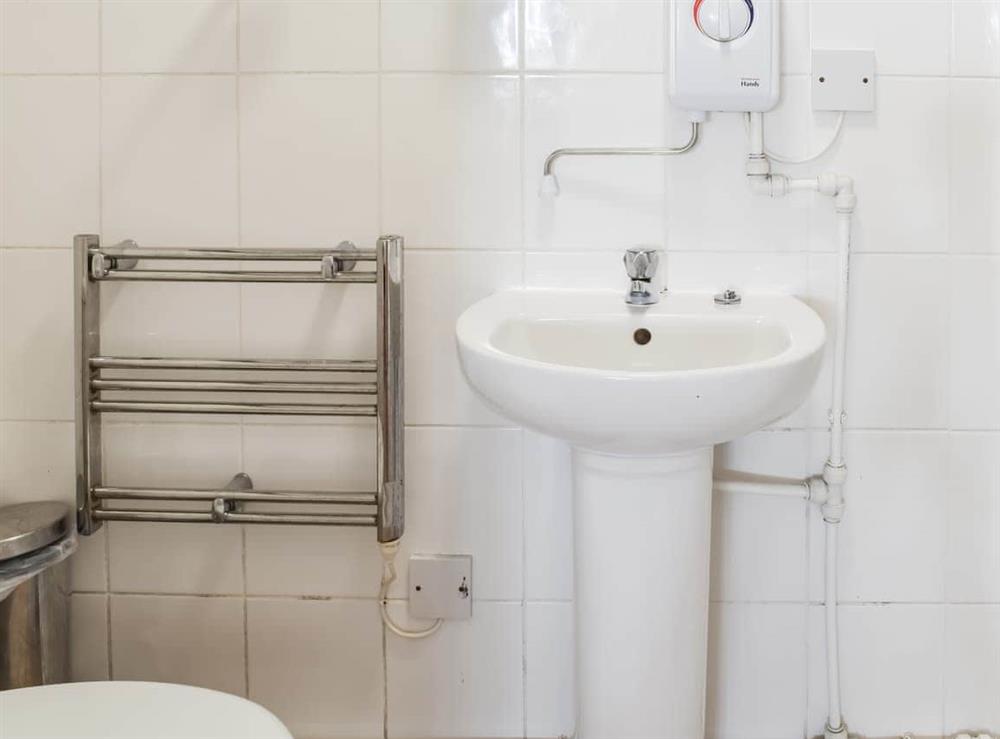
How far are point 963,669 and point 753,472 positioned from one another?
43 centimetres

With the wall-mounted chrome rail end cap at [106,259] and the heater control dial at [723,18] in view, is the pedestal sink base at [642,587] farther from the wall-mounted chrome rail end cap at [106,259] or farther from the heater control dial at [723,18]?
the wall-mounted chrome rail end cap at [106,259]

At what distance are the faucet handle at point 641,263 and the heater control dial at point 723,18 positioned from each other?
0.96ft

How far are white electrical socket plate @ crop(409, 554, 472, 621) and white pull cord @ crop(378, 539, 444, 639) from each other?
0.02 m

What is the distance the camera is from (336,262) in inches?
52.2

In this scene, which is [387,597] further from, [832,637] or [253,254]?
[832,637]

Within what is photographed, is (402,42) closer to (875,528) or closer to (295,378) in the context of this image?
(295,378)

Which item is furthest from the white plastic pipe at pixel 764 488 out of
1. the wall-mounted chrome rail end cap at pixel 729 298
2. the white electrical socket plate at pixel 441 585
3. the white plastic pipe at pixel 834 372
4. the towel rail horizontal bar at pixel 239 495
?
the towel rail horizontal bar at pixel 239 495

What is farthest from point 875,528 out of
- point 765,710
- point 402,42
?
point 402,42

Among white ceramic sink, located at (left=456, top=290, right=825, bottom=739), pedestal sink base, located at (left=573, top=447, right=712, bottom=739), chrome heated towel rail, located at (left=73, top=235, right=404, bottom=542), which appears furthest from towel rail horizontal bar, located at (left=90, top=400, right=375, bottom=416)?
pedestal sink base, located at (left=573, top=447, right=712, bottom=739)

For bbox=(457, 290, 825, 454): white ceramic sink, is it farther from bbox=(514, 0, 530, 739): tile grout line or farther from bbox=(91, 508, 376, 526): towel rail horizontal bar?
bbox=(91, 508, 376, 526): towel rail horizontal bar

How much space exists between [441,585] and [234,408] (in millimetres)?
399

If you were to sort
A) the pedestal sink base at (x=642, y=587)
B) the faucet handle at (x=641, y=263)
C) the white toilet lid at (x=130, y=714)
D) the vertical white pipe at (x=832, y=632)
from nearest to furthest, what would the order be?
1. the white toilet lid at (x=130, y=714)
2. the pedestal sink base at (x=642, y=587)
3. the faucet handle at (x=641, y=263)
4. the vertical white pipe at (x=832, y=632)

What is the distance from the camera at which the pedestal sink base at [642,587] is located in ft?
3.91

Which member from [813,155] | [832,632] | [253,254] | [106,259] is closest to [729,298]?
[813,155]
